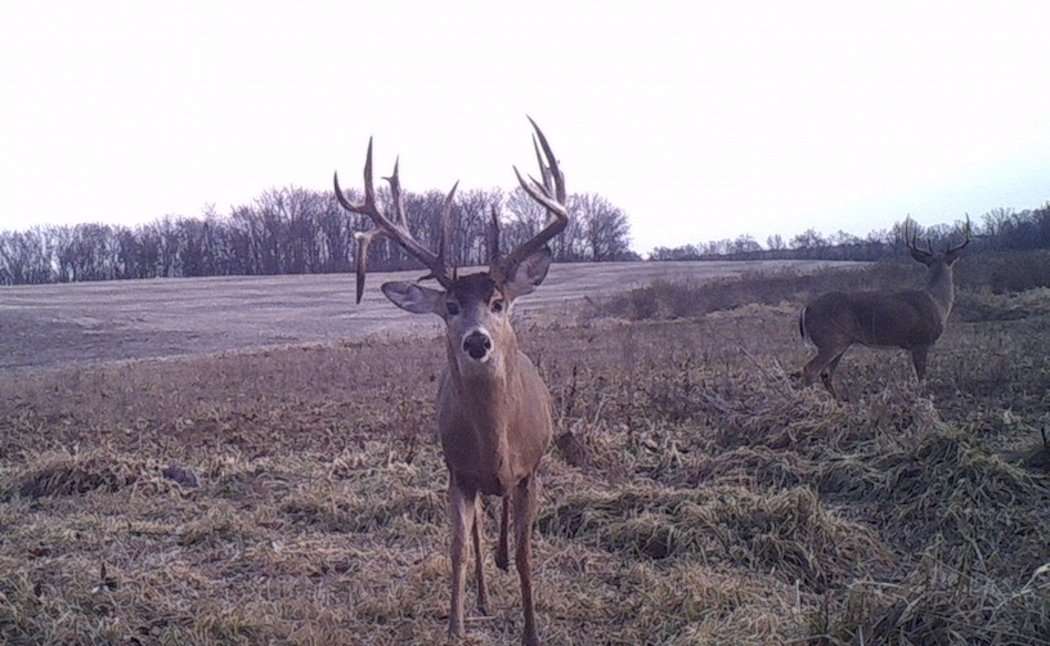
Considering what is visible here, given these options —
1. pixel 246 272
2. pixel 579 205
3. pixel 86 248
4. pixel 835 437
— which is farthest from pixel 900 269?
pixel 86 248

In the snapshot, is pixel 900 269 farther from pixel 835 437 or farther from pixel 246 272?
pixel 246 272

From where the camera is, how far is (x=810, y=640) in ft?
14.9

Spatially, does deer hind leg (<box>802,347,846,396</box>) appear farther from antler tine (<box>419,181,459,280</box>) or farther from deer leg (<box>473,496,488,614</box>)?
antler tine (<box>419,181,459,280</box>)

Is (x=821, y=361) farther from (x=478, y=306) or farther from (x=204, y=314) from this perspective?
(x=204, y=314)

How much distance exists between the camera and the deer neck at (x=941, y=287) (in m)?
14.3

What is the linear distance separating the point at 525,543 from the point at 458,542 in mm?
424

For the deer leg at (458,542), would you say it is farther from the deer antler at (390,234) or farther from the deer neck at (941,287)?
the deer neck at (941,287)

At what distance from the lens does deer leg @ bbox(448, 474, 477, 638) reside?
5.32 metres

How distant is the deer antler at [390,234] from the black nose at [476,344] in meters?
0.74

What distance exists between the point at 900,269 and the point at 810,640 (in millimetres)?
30931

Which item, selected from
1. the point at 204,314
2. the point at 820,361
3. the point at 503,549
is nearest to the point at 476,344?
the point at 503,549

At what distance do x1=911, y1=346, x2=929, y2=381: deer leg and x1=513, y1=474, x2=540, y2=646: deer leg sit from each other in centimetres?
821

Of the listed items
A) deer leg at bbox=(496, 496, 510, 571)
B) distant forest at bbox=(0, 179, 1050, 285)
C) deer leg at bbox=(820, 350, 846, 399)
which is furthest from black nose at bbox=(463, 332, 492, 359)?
distant forest at bbox=(0, 179, 1050, 285)

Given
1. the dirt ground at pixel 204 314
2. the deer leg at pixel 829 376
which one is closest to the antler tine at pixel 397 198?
the deer leg at pixel 829 376
